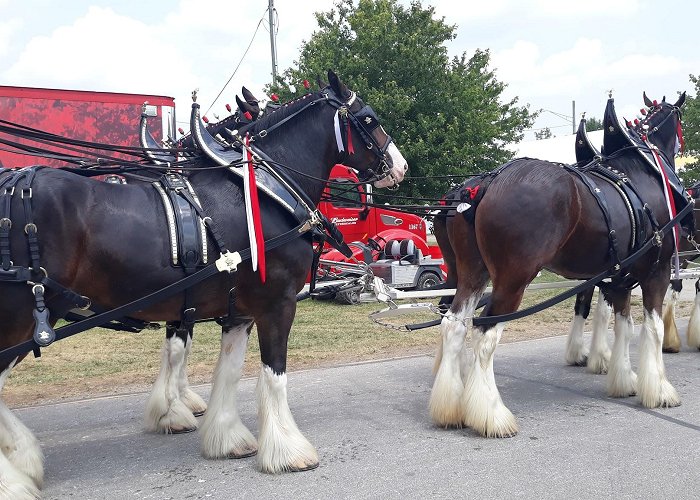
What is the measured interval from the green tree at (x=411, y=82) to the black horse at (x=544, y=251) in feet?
35.4

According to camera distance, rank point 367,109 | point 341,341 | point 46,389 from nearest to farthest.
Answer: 1. point 367,109
2. point 46,389
3. point 341,341

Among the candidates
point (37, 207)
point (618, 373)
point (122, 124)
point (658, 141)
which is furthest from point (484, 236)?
point (122, 124)

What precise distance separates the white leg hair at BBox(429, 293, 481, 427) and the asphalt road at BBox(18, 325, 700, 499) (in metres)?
0.12

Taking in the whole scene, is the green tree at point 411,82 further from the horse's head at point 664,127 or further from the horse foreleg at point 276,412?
the horse foreleg at point 276,412

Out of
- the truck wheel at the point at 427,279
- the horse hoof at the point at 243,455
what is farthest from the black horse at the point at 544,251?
the truck wheel at the point at 427,279

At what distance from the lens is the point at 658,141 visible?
6250mm

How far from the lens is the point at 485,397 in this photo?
475 centimetres

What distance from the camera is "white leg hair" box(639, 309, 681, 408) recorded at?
17.2 ft

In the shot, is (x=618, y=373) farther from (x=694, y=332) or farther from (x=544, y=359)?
(x=694, y=332)

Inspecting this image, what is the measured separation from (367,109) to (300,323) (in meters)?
5.61

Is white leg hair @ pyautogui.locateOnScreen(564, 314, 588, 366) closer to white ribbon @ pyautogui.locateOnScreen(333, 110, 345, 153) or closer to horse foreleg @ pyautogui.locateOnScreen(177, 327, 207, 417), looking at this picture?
white ribbon @ pyautogui.locateOnScreen(333, 110, 345, 153)

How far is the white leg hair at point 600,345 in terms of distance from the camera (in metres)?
6.44

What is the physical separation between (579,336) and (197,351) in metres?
4.21

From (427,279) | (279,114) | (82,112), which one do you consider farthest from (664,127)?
(82,112)
